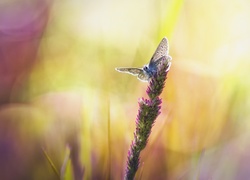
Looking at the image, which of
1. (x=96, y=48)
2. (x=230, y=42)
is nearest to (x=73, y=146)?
(x=96, y=48)

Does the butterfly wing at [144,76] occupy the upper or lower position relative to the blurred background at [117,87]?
upper

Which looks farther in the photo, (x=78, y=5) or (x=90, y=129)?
(x=78, y=5)

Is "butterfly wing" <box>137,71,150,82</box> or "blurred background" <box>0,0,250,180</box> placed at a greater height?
"butterfly wing" <box>137,71,150,82</box>

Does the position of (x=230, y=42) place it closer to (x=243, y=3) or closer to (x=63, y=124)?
(x=243, y=3)

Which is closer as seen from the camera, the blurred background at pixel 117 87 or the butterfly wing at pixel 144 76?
the butterfly wing at pixel 144 76

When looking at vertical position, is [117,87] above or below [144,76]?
below

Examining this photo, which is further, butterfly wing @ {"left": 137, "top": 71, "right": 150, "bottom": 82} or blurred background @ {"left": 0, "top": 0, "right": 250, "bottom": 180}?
blurred background @ {"left": 0, "top": 0, "right": 250, "bottom": 180}

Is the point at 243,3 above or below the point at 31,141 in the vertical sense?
above

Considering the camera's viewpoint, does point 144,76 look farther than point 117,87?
No
